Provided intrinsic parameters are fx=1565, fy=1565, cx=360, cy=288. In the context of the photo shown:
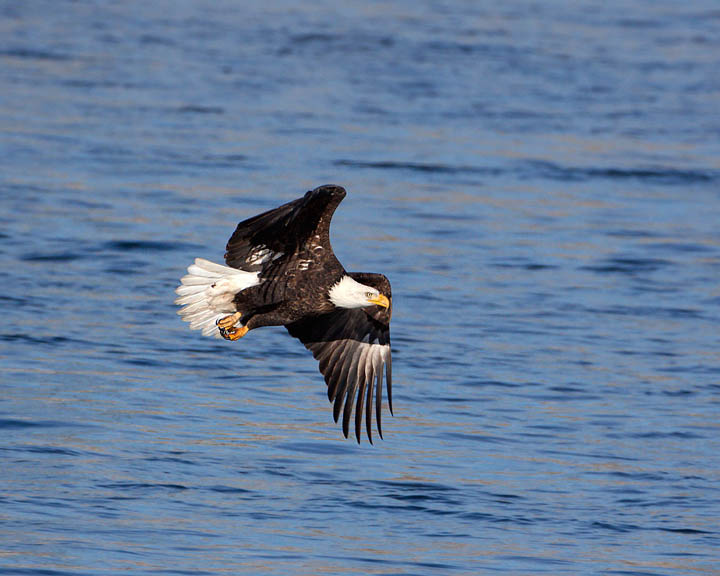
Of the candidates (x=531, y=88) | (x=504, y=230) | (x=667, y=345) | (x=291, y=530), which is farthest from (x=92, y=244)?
(x=531, y=88)

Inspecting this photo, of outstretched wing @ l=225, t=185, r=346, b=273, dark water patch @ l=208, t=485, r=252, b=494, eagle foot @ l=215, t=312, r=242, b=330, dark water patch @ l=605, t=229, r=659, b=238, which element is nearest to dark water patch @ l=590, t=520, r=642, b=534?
dark water patch @ l=208, t=485, r=252, b=494

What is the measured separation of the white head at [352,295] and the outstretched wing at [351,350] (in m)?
0.38

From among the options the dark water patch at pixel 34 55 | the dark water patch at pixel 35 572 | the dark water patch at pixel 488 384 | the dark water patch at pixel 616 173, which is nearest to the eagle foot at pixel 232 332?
the dark water patch at pixel 35 572

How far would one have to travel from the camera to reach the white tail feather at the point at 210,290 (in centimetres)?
684

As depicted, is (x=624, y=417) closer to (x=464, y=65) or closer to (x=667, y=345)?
(x=667, y=345)

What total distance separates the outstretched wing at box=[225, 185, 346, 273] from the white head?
18cm

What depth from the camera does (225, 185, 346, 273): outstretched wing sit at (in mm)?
6324

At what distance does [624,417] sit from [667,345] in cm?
151

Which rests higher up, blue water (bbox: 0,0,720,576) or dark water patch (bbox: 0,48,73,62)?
dark water patch (bbox: 0,48,73,62)

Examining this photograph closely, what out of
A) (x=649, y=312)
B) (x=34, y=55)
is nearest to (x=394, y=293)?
(x=649, y=312)

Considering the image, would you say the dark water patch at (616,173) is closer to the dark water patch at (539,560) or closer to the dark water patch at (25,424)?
the dark water patch at (25,424)

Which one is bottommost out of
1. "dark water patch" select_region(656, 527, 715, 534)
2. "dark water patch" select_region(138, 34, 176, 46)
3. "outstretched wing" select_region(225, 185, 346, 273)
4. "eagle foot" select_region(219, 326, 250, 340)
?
"dark water patch" select_region(656, 527, 715, 534)

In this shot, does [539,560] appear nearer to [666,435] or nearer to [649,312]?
[666,435]

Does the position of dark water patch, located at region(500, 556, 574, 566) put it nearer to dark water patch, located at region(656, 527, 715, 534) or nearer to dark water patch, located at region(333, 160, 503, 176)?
dark water patch, located at region(656, 527, 715, 534)
